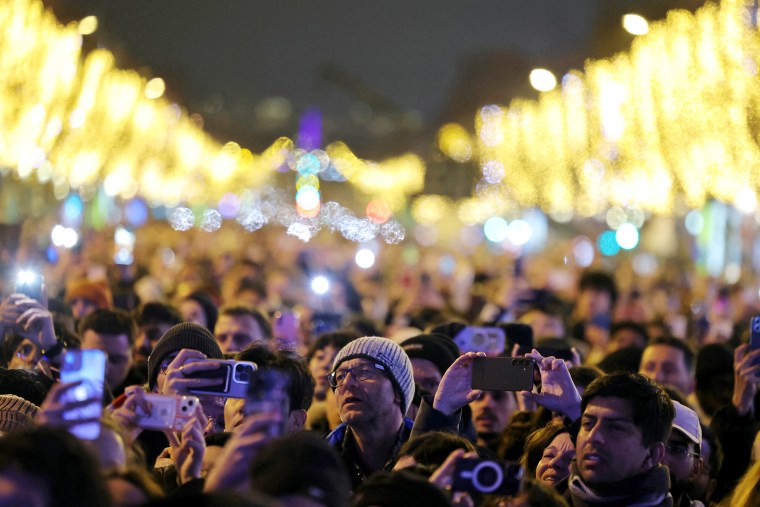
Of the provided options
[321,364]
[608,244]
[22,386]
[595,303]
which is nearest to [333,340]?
[321,364]

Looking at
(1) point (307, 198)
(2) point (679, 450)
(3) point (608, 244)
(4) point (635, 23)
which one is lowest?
(2) point (679, 450)

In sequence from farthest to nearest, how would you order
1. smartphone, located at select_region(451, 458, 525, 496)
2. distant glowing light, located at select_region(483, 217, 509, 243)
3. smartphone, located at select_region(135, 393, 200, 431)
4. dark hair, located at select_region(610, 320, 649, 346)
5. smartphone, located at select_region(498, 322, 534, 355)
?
distant glowing light, located at select_region(483, 217, 509, 243)
dark hair, located at select_region(610, 320, 649, 346)
smartphone, located at select_region(498, 322, 534, 355)
smartphone, located at select_region(135, 393, 200, 431)
smartphone, located at select_region(451, 458, 525, 496)

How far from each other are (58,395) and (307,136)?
165 m

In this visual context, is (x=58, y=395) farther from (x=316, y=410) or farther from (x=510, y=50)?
(x=510, y=50)

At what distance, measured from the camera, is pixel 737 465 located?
8.99m

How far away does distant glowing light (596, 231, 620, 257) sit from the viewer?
6091 cm

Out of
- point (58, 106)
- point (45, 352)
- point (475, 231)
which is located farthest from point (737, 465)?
point (475, 231)

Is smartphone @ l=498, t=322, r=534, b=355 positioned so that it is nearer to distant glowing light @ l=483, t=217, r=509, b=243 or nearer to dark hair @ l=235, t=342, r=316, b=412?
dark hair @ l=235, t=342, r=316, b=412

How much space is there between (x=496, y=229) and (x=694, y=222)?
3008 centimetres

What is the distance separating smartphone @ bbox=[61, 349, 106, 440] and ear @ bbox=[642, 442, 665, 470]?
8.07ft

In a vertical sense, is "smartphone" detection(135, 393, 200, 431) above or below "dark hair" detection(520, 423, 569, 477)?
above

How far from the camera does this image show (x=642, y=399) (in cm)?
636

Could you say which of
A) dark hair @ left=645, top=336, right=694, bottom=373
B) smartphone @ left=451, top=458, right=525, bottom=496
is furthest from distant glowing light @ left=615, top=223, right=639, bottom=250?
smartphone @ left=451, top=458, right=525, bottom=496

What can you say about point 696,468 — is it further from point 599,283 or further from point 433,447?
point 599,283
